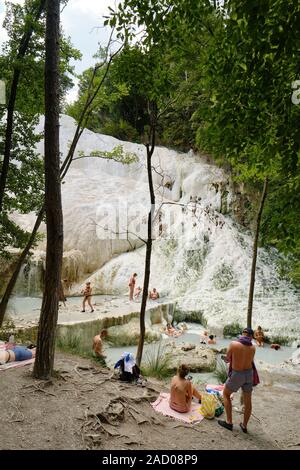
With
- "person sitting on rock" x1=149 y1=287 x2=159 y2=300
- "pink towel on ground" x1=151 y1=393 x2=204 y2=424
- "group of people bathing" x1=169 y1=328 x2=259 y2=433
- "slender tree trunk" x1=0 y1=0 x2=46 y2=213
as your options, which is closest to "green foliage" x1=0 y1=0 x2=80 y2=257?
"slender tree trunk" x1=0 y1=0 x2=46 y2=213

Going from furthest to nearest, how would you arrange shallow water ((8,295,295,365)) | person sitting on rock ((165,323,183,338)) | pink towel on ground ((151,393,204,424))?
person sitting on rock ((165,323,183,338))
shallow water ((8,295,295,365))
pink towel on ground ((151,393,204,424))

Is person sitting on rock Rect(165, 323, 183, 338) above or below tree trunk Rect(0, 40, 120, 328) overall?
below

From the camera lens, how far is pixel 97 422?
15.4ft

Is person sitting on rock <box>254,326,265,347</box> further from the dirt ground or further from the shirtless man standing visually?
the shirtless man standing

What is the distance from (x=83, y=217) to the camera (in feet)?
63.5

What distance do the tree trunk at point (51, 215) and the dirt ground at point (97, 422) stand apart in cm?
45

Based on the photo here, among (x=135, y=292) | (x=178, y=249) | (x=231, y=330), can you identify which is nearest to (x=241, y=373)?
(x=231, y=330)

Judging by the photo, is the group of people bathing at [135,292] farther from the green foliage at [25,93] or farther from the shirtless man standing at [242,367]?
the shirtless man standing at [242,367]

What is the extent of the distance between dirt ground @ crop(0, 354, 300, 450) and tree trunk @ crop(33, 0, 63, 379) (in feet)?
1.49

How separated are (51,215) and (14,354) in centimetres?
266

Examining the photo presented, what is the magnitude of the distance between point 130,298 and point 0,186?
29.4 ft

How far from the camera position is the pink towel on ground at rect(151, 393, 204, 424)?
560 cm

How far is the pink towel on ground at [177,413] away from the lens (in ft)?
18.4
